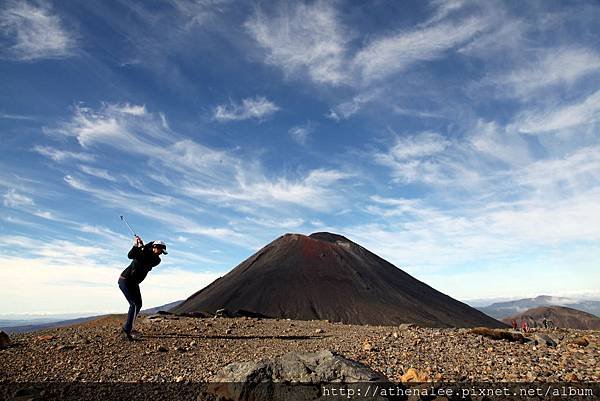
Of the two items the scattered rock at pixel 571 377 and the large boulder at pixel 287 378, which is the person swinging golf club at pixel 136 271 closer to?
the large boulder at pixel 287 378

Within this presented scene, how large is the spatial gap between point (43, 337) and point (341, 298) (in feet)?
320

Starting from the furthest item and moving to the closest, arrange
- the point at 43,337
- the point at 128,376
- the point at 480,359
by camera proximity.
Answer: the point at 43,337 < the point at 480,359 < the point at 128,376

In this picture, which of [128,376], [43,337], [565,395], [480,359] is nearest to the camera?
[565,395]

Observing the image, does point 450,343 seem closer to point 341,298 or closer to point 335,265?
point 341,298

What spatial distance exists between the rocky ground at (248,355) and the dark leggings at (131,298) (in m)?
0.69

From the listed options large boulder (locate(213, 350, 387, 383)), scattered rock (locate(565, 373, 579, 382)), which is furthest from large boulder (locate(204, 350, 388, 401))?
scattered rock (locate(565, 373, 579, 382))

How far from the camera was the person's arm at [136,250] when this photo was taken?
13.5 m

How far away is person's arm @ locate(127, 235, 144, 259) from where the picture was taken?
13.5m

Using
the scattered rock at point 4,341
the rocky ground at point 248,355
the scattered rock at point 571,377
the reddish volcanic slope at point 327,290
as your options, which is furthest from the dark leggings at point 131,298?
the reddish volcanic slope at point 327,290

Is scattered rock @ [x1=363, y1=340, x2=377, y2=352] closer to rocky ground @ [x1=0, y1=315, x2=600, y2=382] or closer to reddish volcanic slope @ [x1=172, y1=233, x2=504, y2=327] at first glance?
rocky ground @ [x1=0, y1=315, x2=600, y2=382]

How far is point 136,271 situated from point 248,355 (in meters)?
4.63

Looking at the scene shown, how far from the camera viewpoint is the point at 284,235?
14500cm

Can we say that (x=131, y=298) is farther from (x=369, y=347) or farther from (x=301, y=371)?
(x=369, y=347)

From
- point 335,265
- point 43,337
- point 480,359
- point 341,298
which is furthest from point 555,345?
point 335,265
